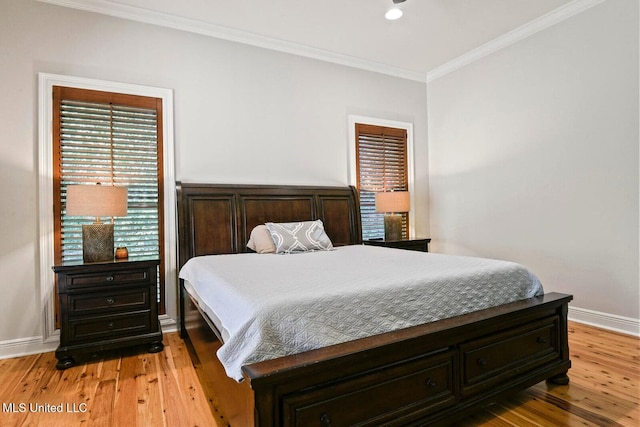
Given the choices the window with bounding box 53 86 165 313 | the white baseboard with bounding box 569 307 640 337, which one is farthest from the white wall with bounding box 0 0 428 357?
the white baseboard with bounding box 569 307 640 337

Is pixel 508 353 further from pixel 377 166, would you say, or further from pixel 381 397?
pixel 377 166

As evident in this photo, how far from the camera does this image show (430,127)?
493 cm

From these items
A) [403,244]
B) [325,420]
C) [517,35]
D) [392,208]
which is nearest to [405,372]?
[325,420]

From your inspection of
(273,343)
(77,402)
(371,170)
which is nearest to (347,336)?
(273,343)

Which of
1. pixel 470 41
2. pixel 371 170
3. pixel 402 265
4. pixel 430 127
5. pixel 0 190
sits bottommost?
pixel 402 265

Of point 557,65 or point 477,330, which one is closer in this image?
point 477,330

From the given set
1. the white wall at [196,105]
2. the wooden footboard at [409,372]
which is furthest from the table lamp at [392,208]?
the wooden footboard at [409,372]

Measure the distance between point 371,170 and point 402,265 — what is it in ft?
7.99

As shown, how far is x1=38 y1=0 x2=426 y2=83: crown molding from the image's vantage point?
3084 mm

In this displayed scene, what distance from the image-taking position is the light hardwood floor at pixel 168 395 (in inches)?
73.0

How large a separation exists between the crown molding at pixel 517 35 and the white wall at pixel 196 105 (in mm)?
439

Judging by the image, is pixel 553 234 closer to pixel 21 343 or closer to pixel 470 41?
pixel 470 41

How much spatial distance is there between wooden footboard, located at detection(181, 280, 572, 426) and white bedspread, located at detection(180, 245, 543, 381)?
57 mm

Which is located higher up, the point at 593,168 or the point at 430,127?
the point at 430,127
